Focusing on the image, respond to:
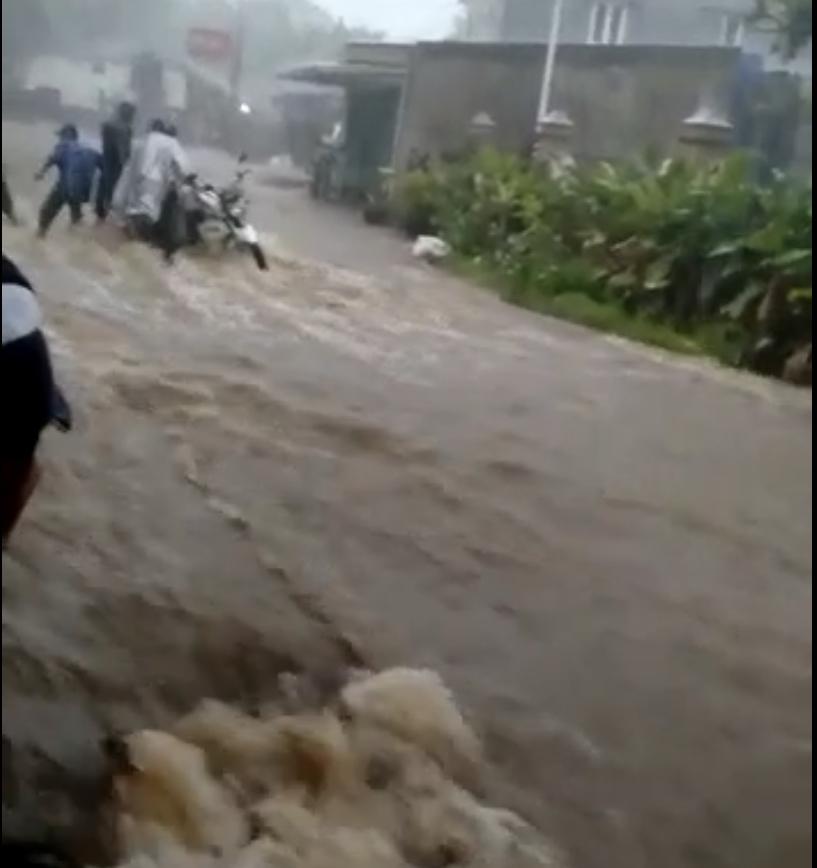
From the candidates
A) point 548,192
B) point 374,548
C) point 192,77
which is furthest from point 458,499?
point 192,77

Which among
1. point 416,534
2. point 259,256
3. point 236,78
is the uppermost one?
point 236,78

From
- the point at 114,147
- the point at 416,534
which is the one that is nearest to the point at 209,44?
the point at 114,147

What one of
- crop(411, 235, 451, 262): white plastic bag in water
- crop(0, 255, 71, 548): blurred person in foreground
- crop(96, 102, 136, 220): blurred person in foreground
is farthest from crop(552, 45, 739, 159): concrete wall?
crop(0, 255, 71, 548): blurred person in foreground

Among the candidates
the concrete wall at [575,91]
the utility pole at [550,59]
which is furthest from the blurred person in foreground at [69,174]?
the utility pole at [550,59]

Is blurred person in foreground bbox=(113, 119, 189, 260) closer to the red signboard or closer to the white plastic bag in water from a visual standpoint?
the red signboard

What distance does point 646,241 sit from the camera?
1.43m

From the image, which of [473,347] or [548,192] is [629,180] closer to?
[548,192]

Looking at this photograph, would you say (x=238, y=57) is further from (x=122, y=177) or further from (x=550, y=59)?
(x=550, y=59)

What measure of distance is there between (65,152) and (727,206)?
638 millimetres

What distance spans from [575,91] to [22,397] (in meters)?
0.60

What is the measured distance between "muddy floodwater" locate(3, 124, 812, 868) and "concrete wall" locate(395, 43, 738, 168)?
0.14m

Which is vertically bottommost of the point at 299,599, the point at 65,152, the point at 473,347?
the point at 299,599

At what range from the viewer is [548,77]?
1.38 m

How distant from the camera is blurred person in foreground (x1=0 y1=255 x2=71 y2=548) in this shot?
1.25 metres
